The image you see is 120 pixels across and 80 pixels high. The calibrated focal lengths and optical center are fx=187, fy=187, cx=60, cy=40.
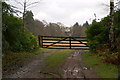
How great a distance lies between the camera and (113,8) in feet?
34.2

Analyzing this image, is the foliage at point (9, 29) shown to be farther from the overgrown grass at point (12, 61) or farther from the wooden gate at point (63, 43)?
the wooden gate at point (63, 43)

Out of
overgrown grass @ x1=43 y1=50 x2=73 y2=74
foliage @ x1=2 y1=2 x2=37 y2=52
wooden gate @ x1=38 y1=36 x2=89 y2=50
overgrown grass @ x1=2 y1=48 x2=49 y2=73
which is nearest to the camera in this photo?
overgrown grass @ x1=43 y1=50 x2=73 y2=74

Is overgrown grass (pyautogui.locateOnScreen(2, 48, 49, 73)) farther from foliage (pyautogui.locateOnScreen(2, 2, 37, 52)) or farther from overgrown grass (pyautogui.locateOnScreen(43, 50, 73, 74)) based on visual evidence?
overgrown grass (pyautogui.locateOnScreen(43, 50, 73, 74))

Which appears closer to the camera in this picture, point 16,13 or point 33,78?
point 33,78

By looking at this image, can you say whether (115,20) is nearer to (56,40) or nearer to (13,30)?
(13,30)

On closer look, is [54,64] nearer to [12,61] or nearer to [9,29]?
[12,61]

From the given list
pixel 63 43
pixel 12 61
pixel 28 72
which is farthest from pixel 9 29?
pixel 63 43

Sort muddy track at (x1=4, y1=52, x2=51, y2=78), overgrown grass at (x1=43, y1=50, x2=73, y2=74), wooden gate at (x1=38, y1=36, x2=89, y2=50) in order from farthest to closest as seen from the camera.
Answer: wooden gate at (x1=38, y1=36, x2=89, y2=50) < overgrown grass at (x1=43, y1=50, x2=73, y2=74) < muddy track at (x1=4, y1=52, x2=51, y2=78)

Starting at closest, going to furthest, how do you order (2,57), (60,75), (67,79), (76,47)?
1. (67,79)
2. (60,75)
3. (2,57)
4. (76,47)

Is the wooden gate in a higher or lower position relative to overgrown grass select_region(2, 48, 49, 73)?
higher

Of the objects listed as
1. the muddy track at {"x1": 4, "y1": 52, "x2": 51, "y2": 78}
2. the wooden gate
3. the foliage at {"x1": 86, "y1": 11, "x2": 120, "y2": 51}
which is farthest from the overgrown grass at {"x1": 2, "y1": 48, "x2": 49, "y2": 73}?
the wooden gate

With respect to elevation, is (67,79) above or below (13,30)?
below

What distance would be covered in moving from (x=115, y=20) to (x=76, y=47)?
28.6 feet

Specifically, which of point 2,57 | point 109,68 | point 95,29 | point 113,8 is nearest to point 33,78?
point 109,68
